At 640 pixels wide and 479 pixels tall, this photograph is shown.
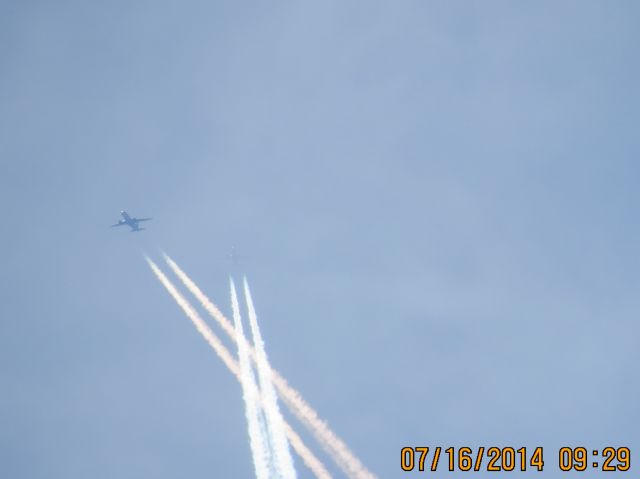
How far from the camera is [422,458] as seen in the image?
85.7 m

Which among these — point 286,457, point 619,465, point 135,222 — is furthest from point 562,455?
point 135,222

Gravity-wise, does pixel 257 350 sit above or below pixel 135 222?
below

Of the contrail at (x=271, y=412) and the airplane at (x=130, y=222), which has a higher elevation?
the airplane at (x=130, y=222)

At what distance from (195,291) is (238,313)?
A: 40.8 feet

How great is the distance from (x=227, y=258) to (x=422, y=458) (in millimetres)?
68312

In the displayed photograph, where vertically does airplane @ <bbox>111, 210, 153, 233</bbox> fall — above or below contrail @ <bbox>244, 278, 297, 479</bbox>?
above

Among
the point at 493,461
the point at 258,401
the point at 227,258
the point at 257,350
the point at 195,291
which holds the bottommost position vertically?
the point at 493,461

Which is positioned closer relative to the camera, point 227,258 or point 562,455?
point 562,455

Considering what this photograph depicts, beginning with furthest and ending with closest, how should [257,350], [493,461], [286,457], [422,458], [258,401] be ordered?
[257,350] → [258,401] → [286,457] → [422,458] → [493,461]

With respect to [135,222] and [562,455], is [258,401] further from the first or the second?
[135,222]

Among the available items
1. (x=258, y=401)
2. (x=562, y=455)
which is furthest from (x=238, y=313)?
(x=562, y=455)

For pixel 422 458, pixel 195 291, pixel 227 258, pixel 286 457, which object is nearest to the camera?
pixel 422 458

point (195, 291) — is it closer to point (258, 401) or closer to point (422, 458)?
point (258, 401)

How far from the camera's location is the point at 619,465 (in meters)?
84.1
